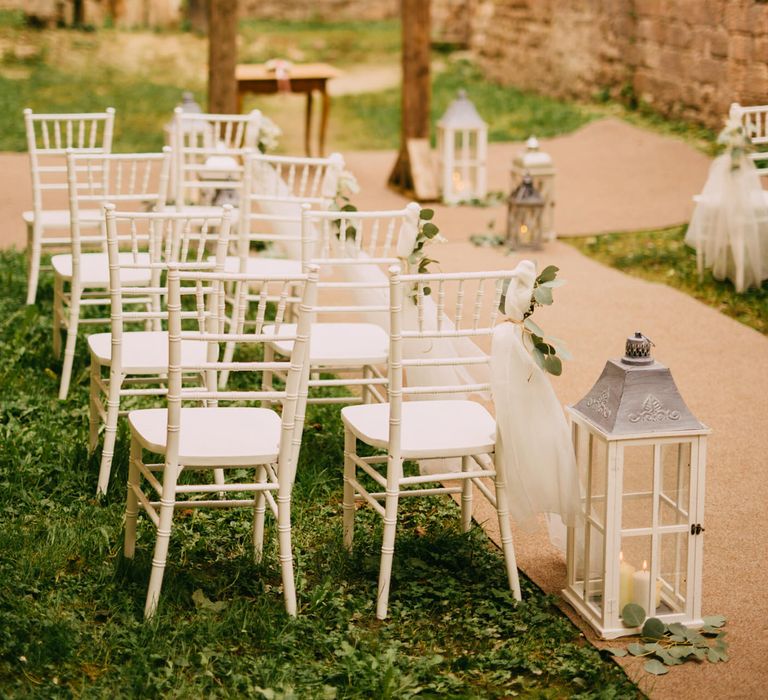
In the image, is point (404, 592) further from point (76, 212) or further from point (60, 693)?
point (76, 212)

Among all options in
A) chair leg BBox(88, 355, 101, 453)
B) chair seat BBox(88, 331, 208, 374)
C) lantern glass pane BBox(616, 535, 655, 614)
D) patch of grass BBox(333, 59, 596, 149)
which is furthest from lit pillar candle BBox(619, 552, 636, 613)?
patch of grass BBox(333, 59, 596, 149)

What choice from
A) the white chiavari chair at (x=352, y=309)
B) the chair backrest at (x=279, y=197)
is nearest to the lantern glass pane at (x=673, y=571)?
the white chiavari chair at (x=352, y=309)

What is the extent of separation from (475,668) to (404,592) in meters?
0.44

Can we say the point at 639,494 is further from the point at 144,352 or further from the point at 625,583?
the point at 144,352

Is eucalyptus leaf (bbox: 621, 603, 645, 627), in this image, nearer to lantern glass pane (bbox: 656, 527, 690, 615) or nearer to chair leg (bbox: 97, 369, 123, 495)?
lantern glass pane (bbox: 656, 527, 690, 615)

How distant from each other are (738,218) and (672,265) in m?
0.89

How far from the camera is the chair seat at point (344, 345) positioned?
4.49m

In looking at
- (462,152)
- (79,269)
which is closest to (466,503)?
(79,269)

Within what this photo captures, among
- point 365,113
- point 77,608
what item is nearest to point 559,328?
point 77,608

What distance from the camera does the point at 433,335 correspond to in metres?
3.45

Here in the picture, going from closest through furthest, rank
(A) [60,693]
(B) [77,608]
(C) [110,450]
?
(A) [60,693] < (B) [77,608] < (C) [110,450]

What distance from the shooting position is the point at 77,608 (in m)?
3.48

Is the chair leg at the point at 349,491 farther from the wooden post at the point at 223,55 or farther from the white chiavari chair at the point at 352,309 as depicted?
the wooden post at the point at 223,55

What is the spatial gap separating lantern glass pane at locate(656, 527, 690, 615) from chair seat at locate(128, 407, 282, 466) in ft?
3.74
